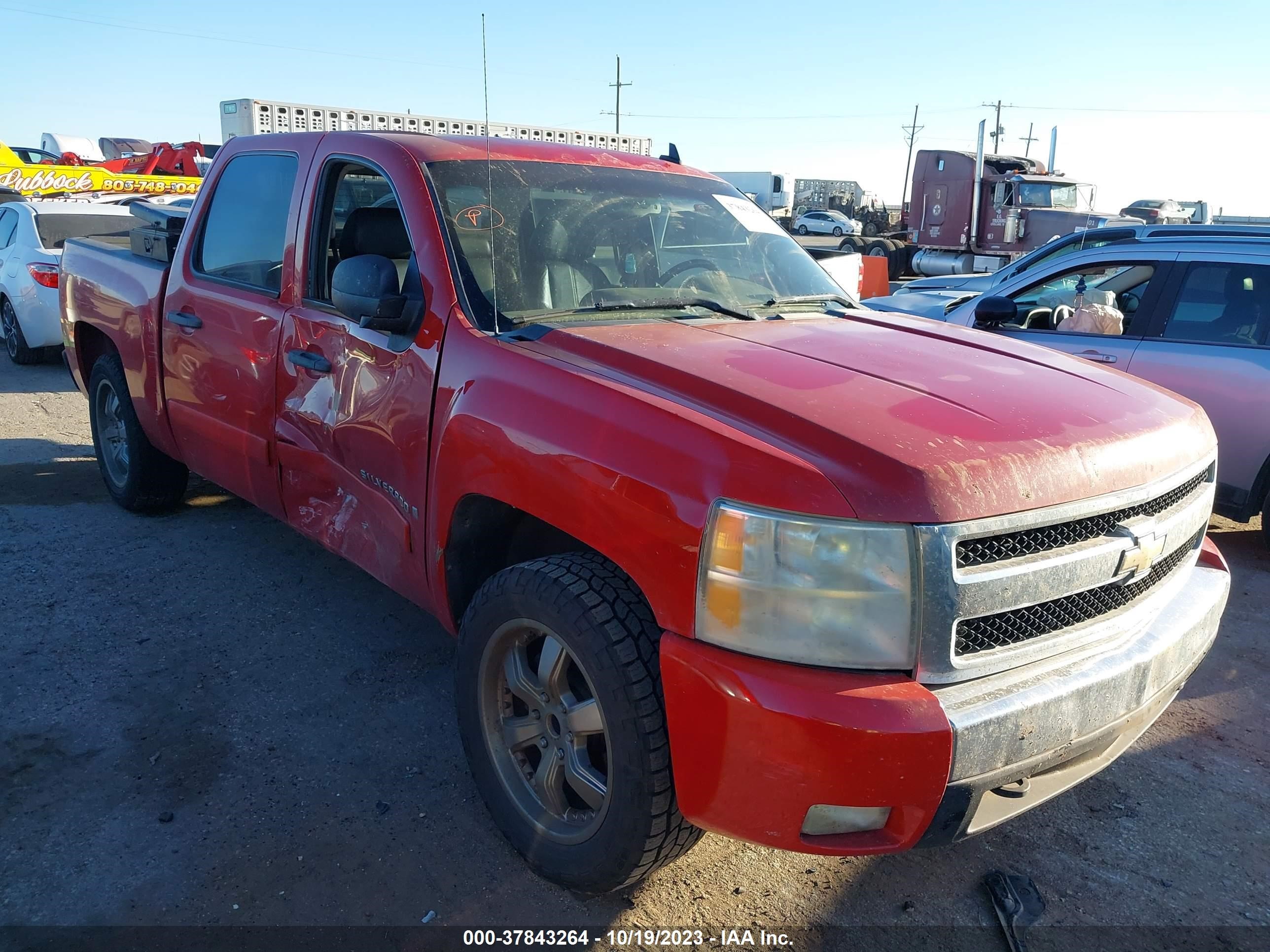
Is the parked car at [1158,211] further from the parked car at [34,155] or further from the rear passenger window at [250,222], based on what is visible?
the parked car at [34,155]

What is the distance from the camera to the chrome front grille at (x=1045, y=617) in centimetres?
214

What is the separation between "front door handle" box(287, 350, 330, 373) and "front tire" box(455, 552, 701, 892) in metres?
1.15

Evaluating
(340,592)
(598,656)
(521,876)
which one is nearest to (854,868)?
(521,876)

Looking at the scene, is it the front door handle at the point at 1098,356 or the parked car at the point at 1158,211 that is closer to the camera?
the front door handle at the point at 1098,356

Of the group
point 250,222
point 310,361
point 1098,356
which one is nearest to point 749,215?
point 310,361

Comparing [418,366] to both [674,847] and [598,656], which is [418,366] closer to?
[598,656]

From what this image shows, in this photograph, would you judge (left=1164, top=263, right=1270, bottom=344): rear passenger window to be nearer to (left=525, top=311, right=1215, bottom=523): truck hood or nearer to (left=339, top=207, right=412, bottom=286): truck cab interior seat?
(left=525, top=311, right=1215, bottom=523): truck hood

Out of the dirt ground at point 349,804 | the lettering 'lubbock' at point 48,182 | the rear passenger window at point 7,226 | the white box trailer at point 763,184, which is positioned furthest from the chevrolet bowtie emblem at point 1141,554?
the white box trailer at point 763,184

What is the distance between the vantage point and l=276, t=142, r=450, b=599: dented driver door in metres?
3.03

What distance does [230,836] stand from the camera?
2.83m

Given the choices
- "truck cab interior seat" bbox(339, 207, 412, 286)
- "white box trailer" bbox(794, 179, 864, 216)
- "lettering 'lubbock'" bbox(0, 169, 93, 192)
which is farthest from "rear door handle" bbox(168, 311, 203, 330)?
"white box trailer" bbox(794, 179, 864, 216)

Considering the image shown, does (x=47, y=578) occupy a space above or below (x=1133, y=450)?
below

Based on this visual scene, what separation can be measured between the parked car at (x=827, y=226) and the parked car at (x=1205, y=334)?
142 feet

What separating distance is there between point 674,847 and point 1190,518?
1680mm
